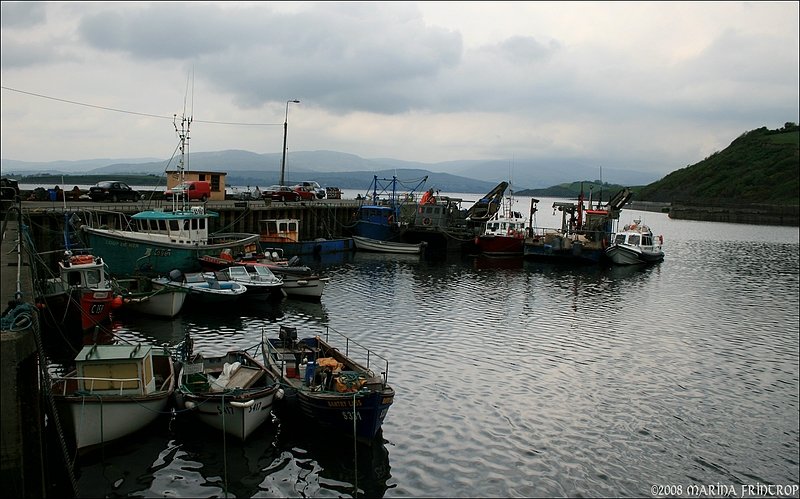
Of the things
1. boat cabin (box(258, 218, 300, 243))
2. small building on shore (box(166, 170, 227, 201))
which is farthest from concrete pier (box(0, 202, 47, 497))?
small building on shore (box(166, 170, 227, 201))

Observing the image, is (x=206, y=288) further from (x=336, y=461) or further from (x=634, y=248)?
(x=634, y=248)

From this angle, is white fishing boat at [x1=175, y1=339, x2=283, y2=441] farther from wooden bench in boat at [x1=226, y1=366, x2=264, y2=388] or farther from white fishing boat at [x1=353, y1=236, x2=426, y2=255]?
white fishing boat at [x1=353, y1=236, x2=426, y2=255]

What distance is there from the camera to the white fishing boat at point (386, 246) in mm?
61750

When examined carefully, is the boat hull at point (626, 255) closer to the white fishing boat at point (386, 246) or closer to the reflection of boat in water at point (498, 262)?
the reflection of boat in water at point (498, 262)

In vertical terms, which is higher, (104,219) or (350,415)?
(104,219)

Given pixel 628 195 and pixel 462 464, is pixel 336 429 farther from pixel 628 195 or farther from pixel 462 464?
pixel 628 195

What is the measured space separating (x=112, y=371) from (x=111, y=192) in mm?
40583

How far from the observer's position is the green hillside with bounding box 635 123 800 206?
477 ft

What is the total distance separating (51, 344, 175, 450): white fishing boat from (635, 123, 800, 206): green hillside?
151 metres

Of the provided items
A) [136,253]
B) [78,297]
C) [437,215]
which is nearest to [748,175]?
[437,215]

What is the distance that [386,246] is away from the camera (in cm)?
6181

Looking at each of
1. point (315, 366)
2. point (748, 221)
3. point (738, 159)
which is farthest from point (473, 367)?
point (738, 159)

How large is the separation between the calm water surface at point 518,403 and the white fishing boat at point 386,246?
19077 mm

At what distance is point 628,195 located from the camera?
67.3 meters
